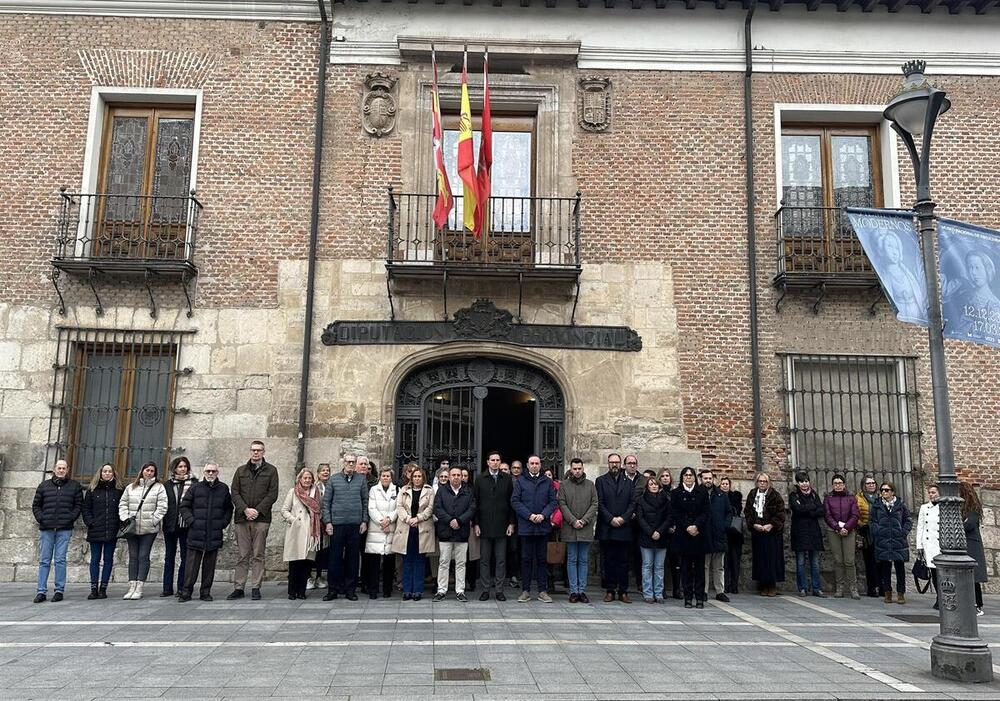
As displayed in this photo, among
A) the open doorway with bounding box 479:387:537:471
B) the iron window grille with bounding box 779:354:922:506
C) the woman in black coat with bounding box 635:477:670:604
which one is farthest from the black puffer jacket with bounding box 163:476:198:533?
the iron window grille with bounding box 779:354:922:506

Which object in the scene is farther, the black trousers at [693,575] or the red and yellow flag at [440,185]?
the red and yellow flag at [440,185]

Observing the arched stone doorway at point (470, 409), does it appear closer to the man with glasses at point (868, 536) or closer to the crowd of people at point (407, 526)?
the crowd of people at point (407, 526)

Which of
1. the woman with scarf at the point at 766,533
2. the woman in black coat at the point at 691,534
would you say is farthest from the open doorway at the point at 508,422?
the woman with scarf at the point at 766,533

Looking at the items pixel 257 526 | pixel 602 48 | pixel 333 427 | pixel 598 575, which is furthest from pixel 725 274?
pixel 257 526

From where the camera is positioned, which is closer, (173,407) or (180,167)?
(173,407)

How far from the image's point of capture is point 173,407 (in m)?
11.9

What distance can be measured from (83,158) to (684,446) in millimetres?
10002

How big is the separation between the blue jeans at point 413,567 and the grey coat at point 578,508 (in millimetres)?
1807

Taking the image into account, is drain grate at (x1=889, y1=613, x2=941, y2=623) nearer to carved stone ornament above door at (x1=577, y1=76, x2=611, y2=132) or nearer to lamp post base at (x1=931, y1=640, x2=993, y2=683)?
lamp post base at (x1=931, y1=640, x2=993, y2=683)

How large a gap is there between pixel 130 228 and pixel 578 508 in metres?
7.88

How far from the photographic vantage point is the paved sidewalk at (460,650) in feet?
19.0

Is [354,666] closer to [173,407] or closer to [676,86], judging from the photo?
[173,407]

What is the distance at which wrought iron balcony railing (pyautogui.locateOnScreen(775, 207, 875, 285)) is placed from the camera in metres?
12.2


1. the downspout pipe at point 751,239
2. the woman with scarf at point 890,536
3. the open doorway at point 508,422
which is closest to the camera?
the woman with scarf at point 890,536
